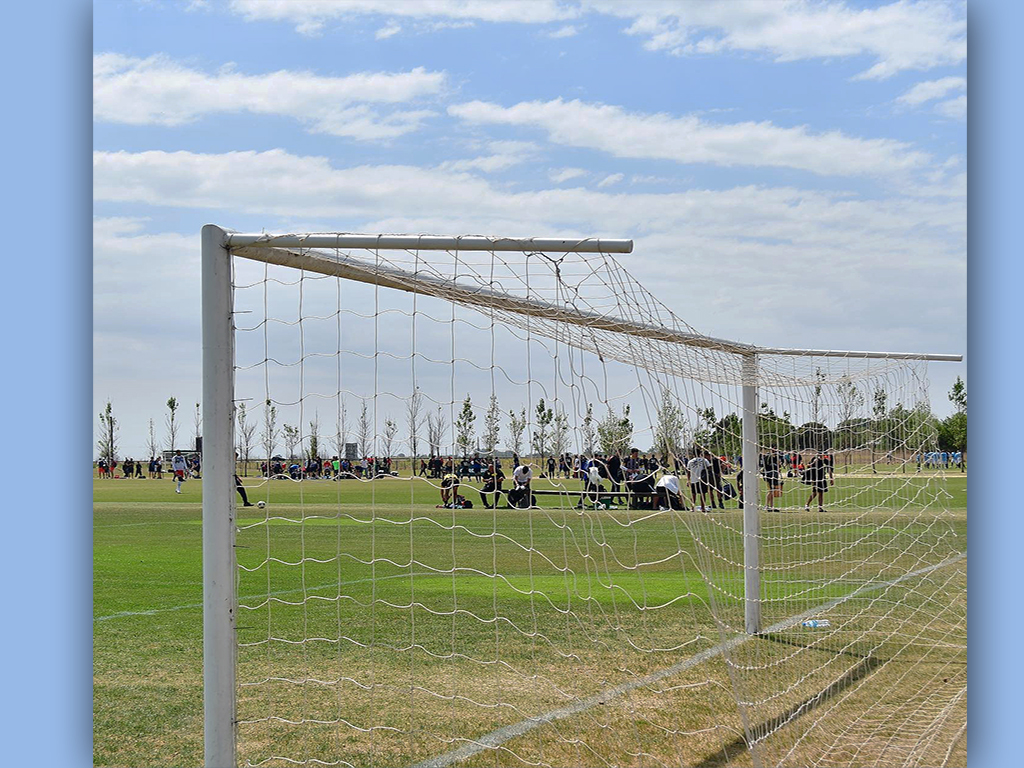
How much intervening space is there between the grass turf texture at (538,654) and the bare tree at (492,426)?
645 mm

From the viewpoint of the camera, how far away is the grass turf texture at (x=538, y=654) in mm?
5414

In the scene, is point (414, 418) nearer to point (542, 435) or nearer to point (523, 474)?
point (542, 435)

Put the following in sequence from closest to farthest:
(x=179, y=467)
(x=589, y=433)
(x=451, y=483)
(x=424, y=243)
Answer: (x=424, y=243), (x=589, y=433), (x=451, y=483), (x=179, y=467)

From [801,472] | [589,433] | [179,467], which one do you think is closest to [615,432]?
[589,433]

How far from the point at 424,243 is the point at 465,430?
1.95 metres

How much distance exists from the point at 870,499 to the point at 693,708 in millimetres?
6173

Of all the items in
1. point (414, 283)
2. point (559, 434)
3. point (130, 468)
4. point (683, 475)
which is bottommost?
point (130, 468)

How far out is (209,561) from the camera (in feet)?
14.7

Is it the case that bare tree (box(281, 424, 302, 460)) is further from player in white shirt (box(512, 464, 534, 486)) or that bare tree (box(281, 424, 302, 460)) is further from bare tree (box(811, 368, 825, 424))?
bare tree (box(811, 368, 825, 424))

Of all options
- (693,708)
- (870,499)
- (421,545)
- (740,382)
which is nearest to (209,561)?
(693,708)

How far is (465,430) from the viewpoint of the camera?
254 inches

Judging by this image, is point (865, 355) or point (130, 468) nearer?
point (865, 355)

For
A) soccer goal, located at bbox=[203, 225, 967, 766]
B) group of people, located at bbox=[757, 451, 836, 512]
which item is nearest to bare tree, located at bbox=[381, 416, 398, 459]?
soccer goal, located at bbox=[203, 225, 967, 766]

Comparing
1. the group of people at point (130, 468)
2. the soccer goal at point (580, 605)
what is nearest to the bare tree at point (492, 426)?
the soccer goal at point (580, 605)
